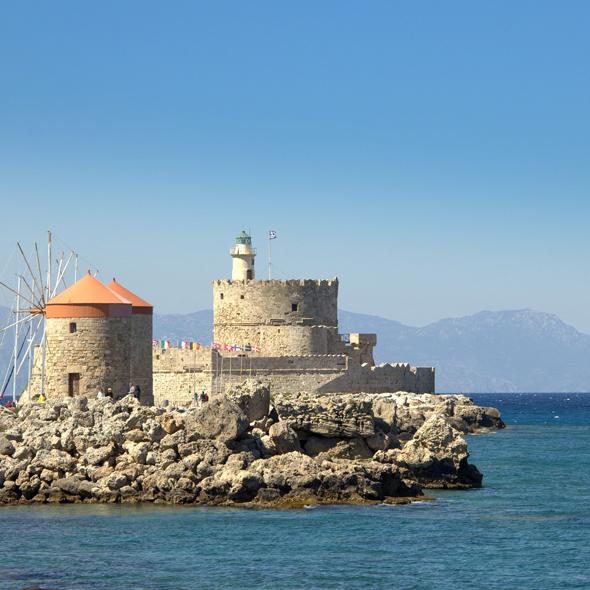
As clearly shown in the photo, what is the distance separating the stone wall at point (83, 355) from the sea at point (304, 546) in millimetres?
8883

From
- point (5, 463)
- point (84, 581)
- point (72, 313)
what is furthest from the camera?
point (72, 313)

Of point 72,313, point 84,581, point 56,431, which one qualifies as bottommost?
point 84,581

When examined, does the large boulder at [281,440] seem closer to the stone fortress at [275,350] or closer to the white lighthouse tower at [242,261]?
the stone fortress at [275,350]

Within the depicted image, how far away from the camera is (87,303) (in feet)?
134

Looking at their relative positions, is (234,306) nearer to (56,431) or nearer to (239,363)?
(239,363)

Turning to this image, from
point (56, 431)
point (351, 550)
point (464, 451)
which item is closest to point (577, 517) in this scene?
point (464, 451)

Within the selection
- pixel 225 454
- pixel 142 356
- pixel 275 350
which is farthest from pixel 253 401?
pixel 275 350

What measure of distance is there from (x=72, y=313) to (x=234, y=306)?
1141 inches

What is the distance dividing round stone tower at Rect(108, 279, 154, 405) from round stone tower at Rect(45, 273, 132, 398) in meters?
2.63

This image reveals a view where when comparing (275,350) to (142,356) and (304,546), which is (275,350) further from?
(304,546)

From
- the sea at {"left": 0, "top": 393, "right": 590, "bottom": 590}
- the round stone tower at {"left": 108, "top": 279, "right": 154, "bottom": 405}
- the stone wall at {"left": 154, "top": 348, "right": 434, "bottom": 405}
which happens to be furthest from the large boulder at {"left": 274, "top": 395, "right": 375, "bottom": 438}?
the stone wall at {"left": 154, "top": 348, "right": 434, "bottom": 405}

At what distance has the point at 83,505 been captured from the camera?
105 ft

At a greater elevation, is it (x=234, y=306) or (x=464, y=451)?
(x=234, y=306)

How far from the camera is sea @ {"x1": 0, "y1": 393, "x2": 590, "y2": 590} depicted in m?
25.2
